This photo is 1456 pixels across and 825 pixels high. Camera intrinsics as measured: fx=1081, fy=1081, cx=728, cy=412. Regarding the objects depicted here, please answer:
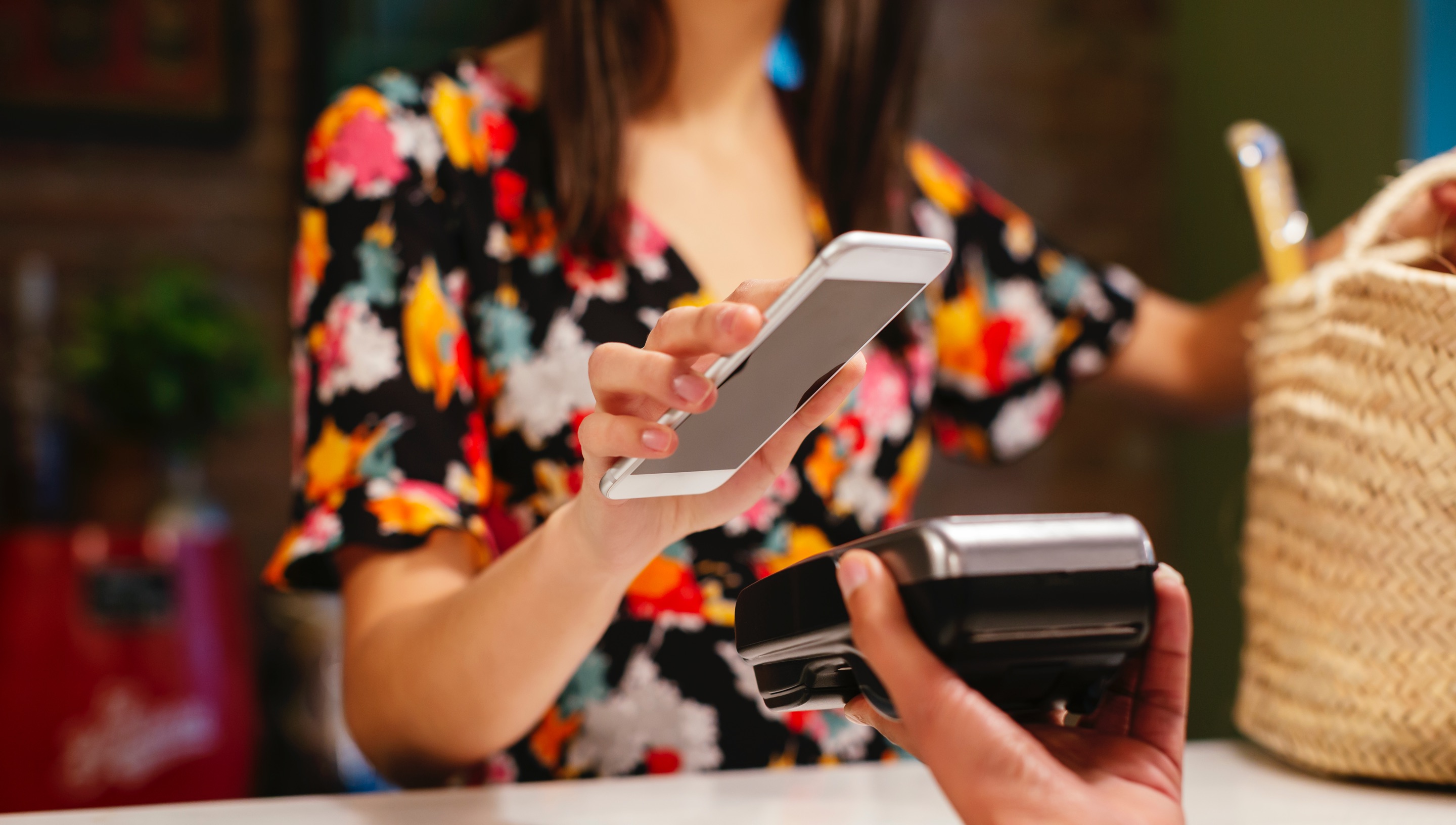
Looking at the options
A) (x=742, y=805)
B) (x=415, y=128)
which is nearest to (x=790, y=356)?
(x=742, y=805)

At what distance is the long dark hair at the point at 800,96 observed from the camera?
788mm

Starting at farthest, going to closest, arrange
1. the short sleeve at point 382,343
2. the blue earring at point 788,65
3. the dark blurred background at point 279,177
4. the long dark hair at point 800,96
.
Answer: the dark blurred background at point 279,177 → the blue earring at point 788,65 → the long dark hair at point 800,96 → the short sleeve at point 382,343

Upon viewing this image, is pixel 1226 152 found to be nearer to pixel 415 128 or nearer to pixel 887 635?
pixel 415 128

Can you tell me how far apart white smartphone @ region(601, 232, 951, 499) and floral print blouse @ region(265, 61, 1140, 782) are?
253 mm

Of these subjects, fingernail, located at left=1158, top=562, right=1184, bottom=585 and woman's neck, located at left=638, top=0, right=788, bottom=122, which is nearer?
fingernail, located at left=1158, top=562, right=1184, bottom=585

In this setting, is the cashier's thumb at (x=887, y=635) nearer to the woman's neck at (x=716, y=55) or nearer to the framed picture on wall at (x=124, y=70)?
the woman's neck at (x=716, y=55)

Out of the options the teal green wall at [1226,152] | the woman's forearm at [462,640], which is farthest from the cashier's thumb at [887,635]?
the teal green wall at [1226,152]

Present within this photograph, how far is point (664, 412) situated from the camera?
43 centimetres

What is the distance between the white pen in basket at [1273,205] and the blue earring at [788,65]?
388 mm

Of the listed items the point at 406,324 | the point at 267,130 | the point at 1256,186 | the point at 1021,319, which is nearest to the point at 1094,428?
the point at 1021,319

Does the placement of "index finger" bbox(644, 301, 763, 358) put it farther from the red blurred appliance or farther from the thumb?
the red blurred appliance

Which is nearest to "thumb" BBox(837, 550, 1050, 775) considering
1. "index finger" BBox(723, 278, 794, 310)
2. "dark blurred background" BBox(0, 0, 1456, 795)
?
"index finger" BBox(723, 278, 794, 310)

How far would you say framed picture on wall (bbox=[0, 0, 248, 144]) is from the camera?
1.93 metres

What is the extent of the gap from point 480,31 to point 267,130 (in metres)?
0.45
